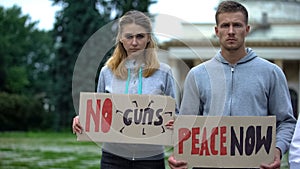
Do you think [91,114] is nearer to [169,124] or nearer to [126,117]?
[126,117]

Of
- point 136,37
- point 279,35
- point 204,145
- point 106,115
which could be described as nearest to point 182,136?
point 204,145

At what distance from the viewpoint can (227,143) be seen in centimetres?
236

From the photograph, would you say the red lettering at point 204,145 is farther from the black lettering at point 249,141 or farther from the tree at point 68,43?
the tree at point 68,43

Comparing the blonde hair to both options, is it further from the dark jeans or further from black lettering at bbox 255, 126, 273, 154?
black lettering at bbox 255, 126, 273, 154

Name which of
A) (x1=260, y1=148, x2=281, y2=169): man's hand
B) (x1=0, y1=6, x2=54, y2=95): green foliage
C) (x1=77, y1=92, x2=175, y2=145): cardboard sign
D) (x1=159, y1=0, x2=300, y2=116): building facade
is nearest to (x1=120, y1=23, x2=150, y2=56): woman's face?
(x1=77, y1=92, x2=175, y2=145): cardboard sign

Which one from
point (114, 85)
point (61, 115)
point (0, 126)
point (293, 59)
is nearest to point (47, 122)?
point (61, 115)

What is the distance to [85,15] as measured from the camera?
1122 inches

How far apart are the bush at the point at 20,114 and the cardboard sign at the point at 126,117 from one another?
2428 cm

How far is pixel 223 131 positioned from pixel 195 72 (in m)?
0.28

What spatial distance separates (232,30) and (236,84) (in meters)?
0.22

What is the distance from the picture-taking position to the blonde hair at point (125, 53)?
2.56 metres

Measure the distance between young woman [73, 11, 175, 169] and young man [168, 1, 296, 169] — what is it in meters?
0.19

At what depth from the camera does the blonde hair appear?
256 cm

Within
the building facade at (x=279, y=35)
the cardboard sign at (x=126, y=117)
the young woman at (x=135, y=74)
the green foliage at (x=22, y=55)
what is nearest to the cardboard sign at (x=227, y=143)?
the cardboard sign at (x=126, y=117)
